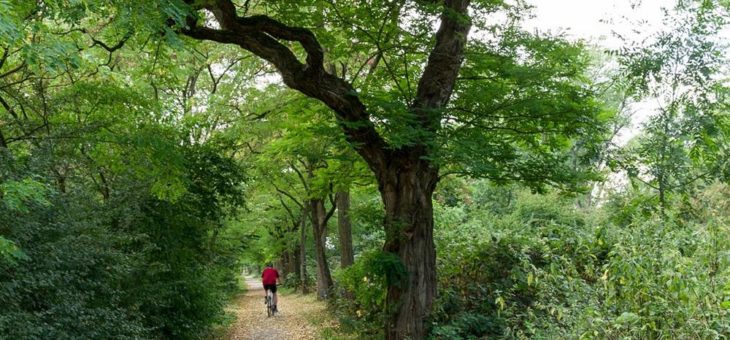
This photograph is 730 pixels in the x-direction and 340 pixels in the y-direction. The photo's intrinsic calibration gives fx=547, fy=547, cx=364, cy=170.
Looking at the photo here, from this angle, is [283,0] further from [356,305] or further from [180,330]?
[356,305]

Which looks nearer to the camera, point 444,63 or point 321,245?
point 444,63

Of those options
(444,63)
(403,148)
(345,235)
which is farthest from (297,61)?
(345,235)

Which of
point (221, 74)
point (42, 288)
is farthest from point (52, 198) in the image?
point (221, 74)

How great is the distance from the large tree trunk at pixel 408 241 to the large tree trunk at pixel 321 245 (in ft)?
34.7

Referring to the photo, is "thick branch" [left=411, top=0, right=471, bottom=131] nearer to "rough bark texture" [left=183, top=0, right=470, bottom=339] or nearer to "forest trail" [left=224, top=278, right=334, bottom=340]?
"rough bark texture" [left=183, top=0, right=470, bottom=339]

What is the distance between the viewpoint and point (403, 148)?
318 inches

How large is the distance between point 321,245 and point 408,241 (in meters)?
11.1

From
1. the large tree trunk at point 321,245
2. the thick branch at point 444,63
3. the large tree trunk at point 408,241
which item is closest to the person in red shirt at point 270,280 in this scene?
the large tree trunk at point 321,245

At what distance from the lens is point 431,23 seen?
7.64 metres

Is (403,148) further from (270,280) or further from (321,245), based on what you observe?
(321,245)

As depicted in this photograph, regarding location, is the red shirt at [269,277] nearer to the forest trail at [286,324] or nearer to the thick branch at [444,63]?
the forest trail at [286,324]

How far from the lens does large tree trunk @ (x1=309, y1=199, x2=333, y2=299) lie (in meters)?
18.9

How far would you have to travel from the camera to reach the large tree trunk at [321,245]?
1889 centimetres

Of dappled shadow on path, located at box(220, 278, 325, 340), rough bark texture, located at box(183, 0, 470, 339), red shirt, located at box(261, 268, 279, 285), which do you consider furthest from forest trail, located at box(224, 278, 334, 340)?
rough bark texture, located at box(183, 0, 470, 339)
